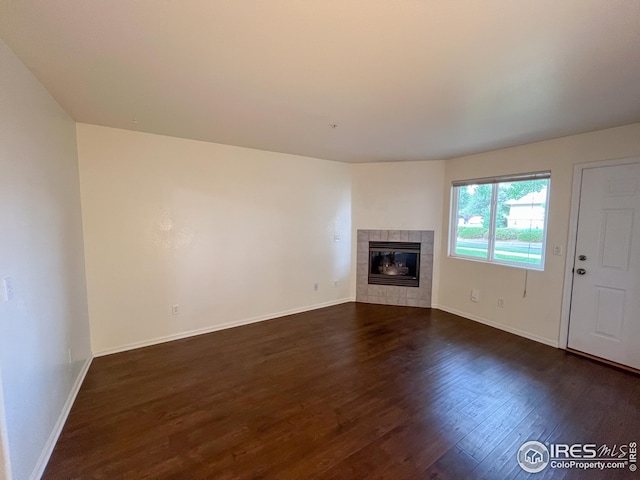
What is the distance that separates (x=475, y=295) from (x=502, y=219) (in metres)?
1.16

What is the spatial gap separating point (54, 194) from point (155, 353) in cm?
187

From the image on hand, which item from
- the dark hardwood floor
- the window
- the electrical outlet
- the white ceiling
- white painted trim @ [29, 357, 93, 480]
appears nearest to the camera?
the white ceiling

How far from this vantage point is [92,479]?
5.31ft

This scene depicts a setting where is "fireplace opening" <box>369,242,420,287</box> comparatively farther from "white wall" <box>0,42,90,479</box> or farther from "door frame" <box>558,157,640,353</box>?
"white wall" <box>0,42,90,479</box>

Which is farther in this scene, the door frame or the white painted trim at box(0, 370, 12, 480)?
the door frame

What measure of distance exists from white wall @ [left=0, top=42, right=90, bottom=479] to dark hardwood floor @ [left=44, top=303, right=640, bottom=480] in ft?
1.12

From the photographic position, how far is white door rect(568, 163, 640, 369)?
110 inches

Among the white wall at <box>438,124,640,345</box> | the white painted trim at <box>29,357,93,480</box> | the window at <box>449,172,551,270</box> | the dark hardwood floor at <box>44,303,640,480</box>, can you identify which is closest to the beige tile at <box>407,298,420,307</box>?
the white wall at <box>438,124,640,345</box>

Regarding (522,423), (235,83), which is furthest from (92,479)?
(522,423)

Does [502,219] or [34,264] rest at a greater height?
[502,219]

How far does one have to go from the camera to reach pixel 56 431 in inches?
75.9

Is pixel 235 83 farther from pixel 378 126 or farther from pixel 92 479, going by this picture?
pixel 92 479

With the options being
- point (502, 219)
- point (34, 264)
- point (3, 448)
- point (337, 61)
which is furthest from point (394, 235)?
point (3, 448)

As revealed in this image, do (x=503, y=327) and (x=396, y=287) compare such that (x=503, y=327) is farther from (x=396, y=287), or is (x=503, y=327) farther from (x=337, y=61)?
(x=337, y=61)
